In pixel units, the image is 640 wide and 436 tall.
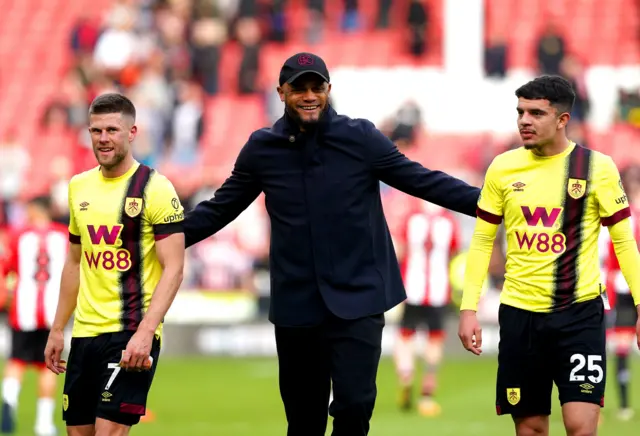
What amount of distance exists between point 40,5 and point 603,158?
21.7 m

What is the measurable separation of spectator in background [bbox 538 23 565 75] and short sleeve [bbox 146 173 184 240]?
57.3ft

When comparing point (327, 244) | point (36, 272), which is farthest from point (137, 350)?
point (36, 272)

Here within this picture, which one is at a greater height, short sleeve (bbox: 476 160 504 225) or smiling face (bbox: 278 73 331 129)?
smiling face (bbox: 278 73 331 129)

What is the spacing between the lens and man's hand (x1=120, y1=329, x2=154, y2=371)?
6.66 m

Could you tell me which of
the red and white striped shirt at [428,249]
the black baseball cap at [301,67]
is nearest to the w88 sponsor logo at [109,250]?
the black baseball cap at [301,67]

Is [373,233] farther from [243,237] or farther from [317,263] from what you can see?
[243,237]

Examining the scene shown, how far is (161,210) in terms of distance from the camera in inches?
272

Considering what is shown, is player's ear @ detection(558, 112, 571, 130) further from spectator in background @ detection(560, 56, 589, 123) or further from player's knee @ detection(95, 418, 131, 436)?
→ spectator in background @ detection(560, 56, 589, 123)

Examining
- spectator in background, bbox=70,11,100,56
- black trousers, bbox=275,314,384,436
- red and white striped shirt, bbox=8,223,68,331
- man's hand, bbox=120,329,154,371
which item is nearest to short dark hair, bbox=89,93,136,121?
man's hand, bbox=120,329,154,371

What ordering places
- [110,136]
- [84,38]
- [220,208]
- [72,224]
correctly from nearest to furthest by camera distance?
1. [110,136]
2. [72,224]
3. [220,208]
4. [84,38]

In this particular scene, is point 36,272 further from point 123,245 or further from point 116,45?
point 116,45

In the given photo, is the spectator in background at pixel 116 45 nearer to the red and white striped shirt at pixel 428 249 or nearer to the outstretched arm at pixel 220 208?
the red and white striped shirt at pixel 428 249

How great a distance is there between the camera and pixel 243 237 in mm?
20984

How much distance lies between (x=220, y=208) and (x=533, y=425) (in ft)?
6.42
